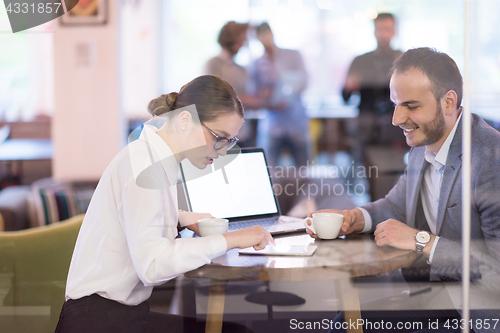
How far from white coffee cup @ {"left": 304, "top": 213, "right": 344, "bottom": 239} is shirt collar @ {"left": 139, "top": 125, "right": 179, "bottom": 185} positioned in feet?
1.38

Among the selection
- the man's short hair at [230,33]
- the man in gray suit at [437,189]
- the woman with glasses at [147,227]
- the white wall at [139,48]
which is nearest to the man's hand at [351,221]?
the man in gray suit at [437,189]

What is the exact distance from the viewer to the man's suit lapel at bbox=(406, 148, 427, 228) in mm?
1428

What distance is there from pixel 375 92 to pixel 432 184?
932mm

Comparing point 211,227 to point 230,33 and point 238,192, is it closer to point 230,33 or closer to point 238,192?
point 238,192

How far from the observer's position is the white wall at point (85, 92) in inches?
68.4

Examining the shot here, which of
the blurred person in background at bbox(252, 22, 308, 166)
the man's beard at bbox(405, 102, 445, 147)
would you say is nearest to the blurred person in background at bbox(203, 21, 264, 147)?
the blurred person in background at bbox(252, 22, 308, 166)

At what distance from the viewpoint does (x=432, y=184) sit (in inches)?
54.2

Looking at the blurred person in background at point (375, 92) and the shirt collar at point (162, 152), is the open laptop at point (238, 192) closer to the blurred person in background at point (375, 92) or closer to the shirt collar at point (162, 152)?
the shirt collar at point (162, 152)

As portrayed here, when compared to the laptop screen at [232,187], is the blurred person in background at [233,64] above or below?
above

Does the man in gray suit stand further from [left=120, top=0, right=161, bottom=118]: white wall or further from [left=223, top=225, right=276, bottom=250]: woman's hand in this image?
[left=120, top=0, right=161, bottom=118]: white wall

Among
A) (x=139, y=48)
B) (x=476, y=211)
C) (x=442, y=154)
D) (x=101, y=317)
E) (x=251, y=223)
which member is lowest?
(x=101, y=317)

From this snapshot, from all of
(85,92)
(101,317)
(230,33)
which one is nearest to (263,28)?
(230,33)

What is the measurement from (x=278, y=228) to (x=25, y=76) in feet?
3.85

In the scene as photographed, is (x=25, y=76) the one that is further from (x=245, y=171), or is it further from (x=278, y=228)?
(x=278, y=228)
